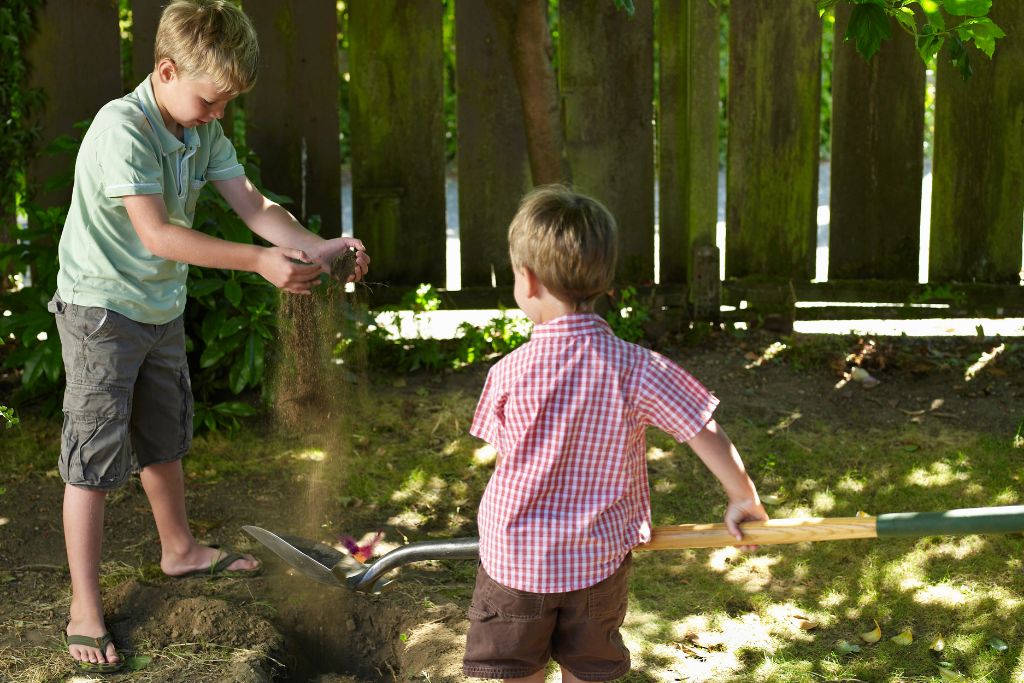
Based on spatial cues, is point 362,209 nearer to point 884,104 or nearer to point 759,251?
point 759,251

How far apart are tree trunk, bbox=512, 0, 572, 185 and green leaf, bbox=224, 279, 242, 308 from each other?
52.3 inches

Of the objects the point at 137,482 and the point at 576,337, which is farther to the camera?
the point at 137,482

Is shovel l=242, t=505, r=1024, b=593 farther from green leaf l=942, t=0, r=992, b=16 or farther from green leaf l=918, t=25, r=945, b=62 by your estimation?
green leaf l=918, t=25, r=945, b=62

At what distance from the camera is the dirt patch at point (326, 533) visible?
316 cm

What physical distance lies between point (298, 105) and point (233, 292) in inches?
42.5

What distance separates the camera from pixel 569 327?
92.4 inches

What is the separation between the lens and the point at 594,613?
2457 millimetres

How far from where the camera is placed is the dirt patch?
10.4 ft

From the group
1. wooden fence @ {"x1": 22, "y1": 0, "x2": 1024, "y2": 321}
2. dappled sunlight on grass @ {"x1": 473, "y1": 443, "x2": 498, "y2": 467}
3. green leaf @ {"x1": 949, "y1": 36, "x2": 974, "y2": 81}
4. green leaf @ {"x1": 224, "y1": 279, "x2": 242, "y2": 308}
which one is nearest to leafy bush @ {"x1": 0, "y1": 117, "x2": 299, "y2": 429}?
green leaf @ {"x1": 224, "y1": 279, "x2": 242, "y2": 308}

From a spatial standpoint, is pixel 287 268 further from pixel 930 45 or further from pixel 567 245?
pixel 930 45

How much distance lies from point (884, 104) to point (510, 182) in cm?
161

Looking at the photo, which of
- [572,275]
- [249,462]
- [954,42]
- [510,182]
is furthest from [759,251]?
[572,275]

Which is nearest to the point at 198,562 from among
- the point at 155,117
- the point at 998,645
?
the point at 155,117

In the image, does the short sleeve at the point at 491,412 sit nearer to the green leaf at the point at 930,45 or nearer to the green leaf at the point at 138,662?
the green leaf at the point at 138,662
